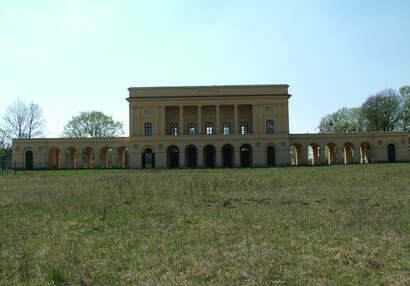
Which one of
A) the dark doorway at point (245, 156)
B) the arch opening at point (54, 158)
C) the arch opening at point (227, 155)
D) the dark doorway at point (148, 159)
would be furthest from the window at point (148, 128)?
the arch opening at point (54, 158)

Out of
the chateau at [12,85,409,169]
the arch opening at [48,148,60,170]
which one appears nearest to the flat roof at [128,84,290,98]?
the chateau at [12,85,409,169]

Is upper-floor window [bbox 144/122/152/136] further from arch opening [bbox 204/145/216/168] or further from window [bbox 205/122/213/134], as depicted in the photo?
window [bbox 205/122/213/134]

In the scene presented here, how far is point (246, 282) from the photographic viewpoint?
627cm

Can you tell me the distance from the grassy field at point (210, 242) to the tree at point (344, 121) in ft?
241

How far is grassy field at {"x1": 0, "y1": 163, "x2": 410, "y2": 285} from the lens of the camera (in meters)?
6.61

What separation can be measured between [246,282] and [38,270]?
3.94 metres

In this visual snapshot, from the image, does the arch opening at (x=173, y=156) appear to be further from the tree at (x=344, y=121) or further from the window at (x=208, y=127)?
the tree at (x=344, y=121)

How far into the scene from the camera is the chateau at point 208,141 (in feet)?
197

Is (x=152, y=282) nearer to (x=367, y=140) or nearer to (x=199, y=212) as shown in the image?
(x=199, y=212)

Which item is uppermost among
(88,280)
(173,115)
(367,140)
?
(173,115)

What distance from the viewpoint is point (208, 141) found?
198 ft

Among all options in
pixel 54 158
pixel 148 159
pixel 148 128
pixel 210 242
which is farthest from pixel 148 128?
pixel 210 242

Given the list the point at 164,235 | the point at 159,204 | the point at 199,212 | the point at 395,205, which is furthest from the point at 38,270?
the point at 395,205

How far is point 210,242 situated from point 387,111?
7255cm
